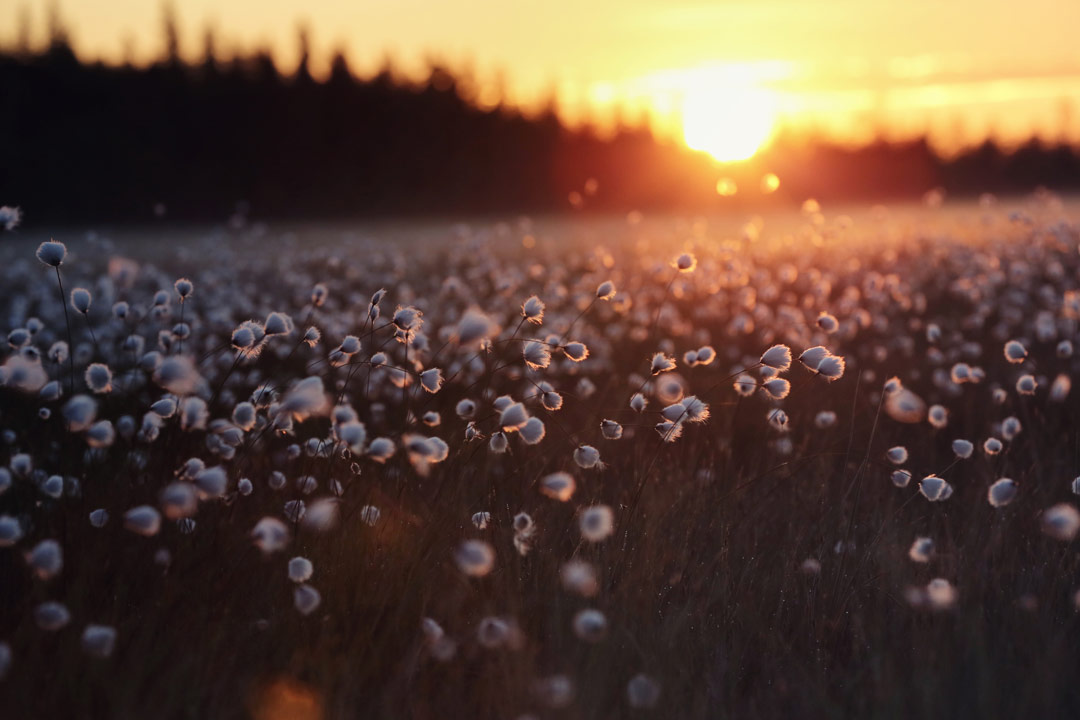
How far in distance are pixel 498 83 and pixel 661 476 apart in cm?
4467

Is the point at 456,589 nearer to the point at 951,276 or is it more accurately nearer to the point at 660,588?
the point at 660,588

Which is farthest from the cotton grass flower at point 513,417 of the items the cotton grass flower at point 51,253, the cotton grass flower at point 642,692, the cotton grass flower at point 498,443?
the cotton grass flower at point 51,253

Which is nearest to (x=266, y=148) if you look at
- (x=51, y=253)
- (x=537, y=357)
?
(x=51, y=253)

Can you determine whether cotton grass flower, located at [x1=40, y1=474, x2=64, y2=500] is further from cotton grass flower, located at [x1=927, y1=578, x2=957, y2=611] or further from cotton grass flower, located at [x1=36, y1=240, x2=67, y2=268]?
cotton grass flower, located at [x1=927, y1=578, x2=957, y2=611]

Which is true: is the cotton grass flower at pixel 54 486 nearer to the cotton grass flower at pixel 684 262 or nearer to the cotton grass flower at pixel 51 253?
the cotton grass flower at pixel 51 253

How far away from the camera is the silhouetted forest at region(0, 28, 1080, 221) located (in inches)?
1355

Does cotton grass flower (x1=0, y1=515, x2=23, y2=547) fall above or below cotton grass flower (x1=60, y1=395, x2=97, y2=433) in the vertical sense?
below

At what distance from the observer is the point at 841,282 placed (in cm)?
950

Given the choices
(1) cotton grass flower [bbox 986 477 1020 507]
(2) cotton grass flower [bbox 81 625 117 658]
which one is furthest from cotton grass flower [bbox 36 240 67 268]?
(1) cotton grass flower [bbox 986 477 1020 507]

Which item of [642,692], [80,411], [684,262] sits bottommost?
[642,692]

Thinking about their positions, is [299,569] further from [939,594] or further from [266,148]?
[266,148]

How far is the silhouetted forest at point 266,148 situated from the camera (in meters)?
34.4

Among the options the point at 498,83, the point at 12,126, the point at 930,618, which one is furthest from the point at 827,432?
the point at 498,83

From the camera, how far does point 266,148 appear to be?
37812 mm
